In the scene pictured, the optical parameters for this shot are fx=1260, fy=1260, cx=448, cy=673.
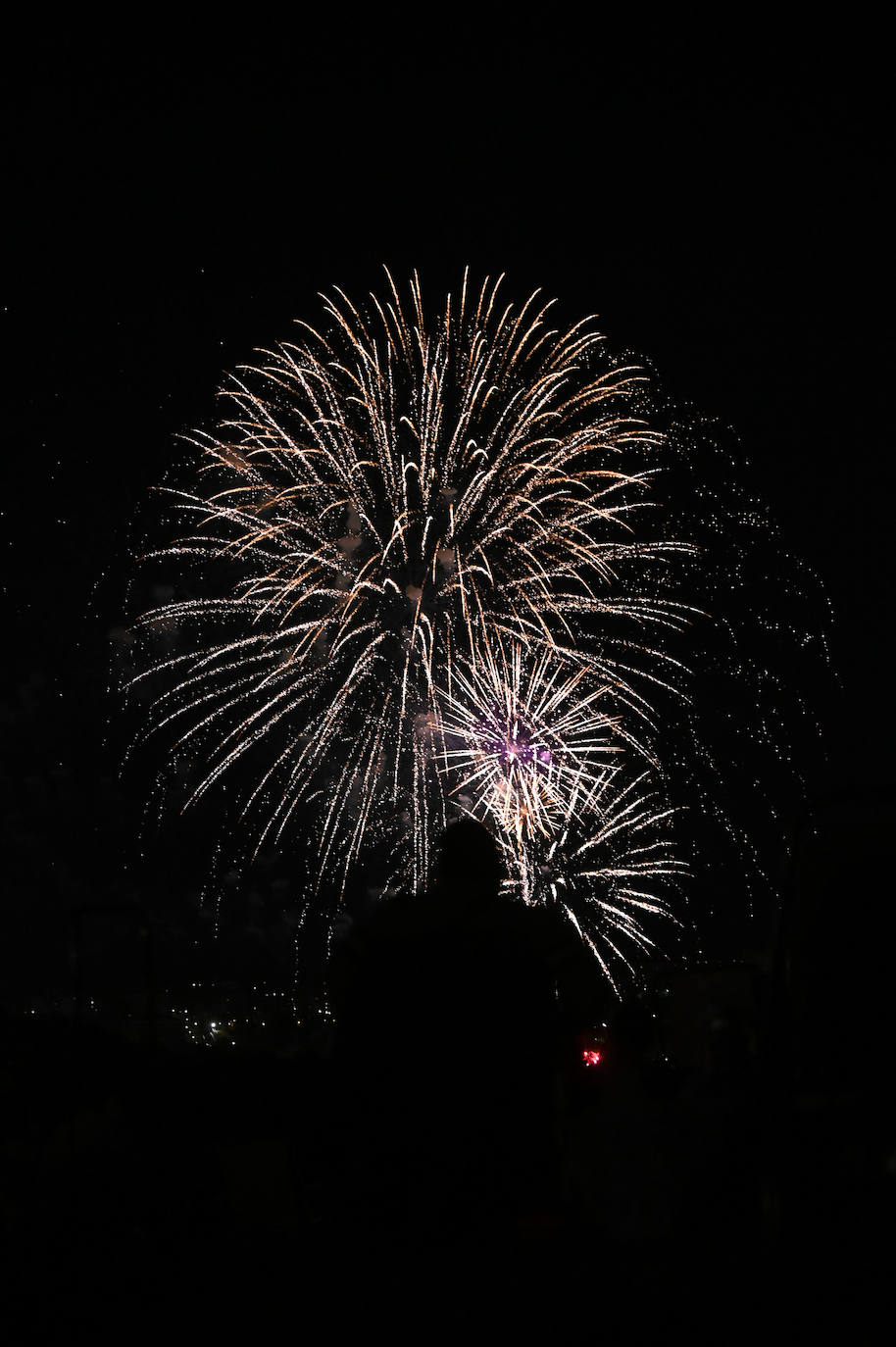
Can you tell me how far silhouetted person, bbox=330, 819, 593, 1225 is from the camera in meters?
4.65

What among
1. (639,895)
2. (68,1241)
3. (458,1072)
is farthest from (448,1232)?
(639,895)

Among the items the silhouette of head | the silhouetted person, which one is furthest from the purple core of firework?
the silhouetted person

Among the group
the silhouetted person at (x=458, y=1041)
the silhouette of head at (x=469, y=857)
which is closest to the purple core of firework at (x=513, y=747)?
the silhouette of head at (x=469, y=857)

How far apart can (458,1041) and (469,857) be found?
0.90m

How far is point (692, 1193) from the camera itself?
476 centimetres

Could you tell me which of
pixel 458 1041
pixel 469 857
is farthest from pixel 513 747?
pixel 458 1041

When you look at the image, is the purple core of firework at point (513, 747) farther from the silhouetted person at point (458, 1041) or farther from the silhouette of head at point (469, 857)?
the silhouetted person at point (458, 1041)

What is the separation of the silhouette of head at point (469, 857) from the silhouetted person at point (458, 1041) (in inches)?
16.5

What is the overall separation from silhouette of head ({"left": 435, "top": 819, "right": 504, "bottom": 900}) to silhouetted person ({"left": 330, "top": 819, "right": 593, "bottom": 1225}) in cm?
42

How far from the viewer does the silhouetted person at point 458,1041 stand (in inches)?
183

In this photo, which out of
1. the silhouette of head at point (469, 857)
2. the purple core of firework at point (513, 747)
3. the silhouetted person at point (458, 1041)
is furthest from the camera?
the purple core of firework at point (513, 747)

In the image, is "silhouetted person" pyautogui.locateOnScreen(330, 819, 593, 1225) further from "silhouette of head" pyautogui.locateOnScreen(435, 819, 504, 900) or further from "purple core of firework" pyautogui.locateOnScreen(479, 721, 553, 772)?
"purple core of firework" pyautogui.locateOnScreen(479, 721, 553, 772)

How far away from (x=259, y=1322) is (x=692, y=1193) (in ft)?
5.57

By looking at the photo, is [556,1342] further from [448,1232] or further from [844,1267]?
[844,1267]
